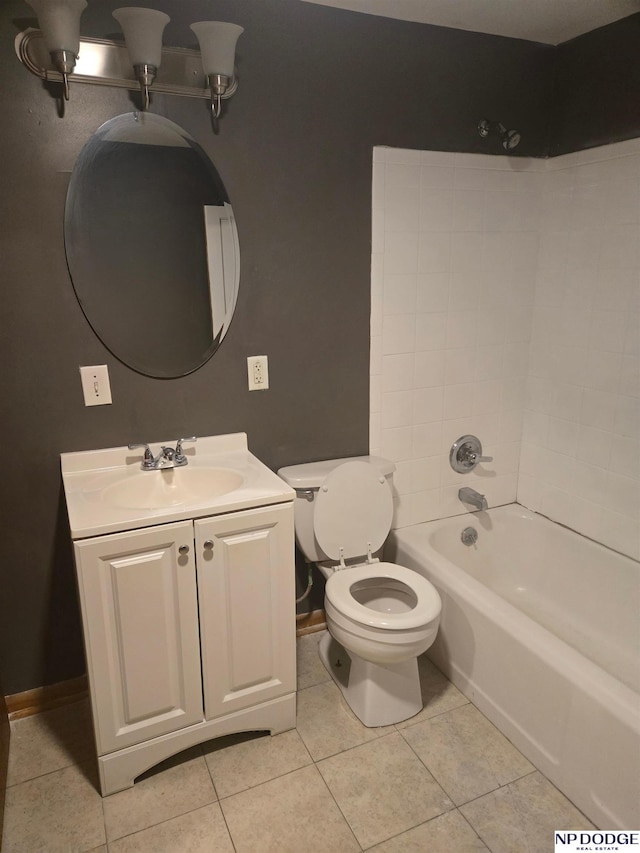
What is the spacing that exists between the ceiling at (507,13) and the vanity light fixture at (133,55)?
0.44 m

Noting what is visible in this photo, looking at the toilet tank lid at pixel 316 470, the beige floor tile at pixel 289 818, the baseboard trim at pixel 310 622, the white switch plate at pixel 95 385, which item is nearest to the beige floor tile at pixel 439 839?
the beige floor tile at pixel 289 818

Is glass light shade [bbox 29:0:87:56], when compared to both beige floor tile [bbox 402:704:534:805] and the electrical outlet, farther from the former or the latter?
beige floor tile [bbox 402:704:534:805]

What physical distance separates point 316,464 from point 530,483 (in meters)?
1.09

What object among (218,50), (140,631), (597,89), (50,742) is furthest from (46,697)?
(597,89)

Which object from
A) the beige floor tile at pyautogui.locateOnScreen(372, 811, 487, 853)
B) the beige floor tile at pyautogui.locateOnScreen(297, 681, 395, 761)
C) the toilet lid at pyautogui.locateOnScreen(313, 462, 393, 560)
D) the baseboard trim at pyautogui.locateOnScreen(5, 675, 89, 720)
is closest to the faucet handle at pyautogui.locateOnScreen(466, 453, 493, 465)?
the toilet lid at pyautogui.locateOnScreen(313, 462, 393, 560)

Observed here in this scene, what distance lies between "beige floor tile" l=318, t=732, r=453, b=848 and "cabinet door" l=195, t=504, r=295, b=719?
306mm

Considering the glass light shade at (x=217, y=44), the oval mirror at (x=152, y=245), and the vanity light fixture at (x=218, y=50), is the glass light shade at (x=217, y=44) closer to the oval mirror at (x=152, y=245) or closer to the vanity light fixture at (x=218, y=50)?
the vanity light fixture at (x=218, y=50)

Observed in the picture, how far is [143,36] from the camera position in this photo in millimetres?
1533

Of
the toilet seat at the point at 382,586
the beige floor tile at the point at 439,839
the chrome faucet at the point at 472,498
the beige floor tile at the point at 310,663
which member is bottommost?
the beige floor tile at the point at 439,839

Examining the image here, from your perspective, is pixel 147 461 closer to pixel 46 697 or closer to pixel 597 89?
pixel 46 697

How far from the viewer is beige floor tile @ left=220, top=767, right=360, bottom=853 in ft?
4.86

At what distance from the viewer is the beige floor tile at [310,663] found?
6.84 feet

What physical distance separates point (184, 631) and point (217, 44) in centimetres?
168

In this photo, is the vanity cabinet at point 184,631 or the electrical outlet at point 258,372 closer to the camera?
the vanity cabinet at point 184,631
